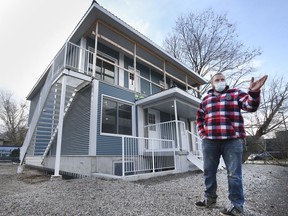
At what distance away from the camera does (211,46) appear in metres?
16.0

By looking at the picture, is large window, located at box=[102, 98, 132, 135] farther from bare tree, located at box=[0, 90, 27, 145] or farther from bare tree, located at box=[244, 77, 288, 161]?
bare tree, located at box=[0, 90, 27, 145]

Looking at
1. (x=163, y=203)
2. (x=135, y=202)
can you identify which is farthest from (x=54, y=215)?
(x=163, y=203)

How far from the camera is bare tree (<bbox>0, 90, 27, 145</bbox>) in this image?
82.9ft

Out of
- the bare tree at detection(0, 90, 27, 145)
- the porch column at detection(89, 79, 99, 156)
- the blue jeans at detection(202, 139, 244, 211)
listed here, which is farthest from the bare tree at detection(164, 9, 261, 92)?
the bare tree at detection(0, 90, 27, 145)

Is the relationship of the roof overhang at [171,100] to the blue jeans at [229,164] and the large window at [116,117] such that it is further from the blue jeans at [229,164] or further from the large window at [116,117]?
the blue jeans at [229,164]

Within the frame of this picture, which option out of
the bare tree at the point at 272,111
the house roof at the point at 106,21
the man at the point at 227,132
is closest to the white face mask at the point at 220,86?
the man at the point at 227,132

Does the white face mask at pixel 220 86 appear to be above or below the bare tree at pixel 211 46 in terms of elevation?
below

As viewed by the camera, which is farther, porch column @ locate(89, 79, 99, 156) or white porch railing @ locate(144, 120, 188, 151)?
white porch railing @ locate(144, 120, 188, 151)

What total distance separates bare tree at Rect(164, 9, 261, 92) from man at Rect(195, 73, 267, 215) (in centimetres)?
1499

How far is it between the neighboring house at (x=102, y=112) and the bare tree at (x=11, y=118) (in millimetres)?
21006

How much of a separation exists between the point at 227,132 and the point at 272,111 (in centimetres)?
1820

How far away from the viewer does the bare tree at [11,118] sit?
25.3m

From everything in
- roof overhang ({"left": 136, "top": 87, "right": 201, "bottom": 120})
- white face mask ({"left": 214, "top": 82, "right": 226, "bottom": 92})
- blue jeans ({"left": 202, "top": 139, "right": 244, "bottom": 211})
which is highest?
roof overhang ({"left": 136, "top": 87, "right": 201, "bottom": 120})

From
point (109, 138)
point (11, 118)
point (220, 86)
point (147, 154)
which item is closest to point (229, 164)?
point (220, 86)
